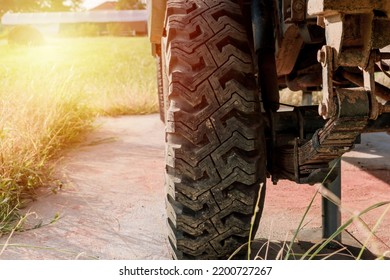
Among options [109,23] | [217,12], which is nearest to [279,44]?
[217,12]

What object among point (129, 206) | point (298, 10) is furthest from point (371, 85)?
point (129, 206)

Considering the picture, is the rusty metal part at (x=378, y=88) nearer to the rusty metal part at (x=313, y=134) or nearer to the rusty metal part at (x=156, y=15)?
the rusty metal part at (x=313, y=134)

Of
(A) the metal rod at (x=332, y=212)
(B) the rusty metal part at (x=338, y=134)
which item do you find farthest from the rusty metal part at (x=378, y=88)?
(A) the metal rod at (x=332, y=212)

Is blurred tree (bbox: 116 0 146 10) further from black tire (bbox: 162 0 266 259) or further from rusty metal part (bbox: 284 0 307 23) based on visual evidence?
rusty metal part (bbox: 284 0 307 23)

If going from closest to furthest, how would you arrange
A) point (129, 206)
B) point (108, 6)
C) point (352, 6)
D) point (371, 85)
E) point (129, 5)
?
1. point (352, 6)
2. point (371, 85)
3. point (129, 206)
4. point (129, 5)
5. point (108, 6)

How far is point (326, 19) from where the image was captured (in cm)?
147

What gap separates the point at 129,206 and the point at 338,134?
1.98 meters

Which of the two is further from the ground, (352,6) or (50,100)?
(352,6)

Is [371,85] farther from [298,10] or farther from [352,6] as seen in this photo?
[298,10]

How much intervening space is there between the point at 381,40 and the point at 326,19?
0.16 metres

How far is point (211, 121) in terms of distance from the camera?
1.80 m

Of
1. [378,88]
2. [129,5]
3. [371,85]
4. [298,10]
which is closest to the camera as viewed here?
[371,85]
